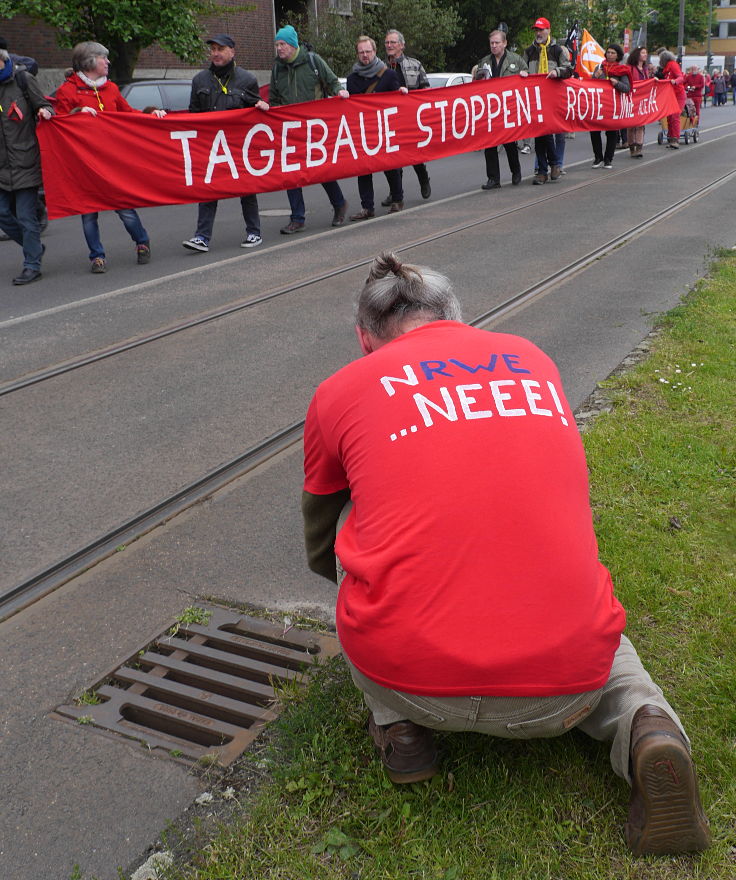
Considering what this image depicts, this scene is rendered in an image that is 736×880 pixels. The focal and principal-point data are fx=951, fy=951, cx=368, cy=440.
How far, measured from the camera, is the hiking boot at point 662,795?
2203mm

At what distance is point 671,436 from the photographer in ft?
15.6

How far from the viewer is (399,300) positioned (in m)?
2.67

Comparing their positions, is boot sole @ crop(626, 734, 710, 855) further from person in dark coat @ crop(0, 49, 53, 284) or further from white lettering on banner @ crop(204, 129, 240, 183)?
white lettering on banner @ crop(204, 129, 240, 183)

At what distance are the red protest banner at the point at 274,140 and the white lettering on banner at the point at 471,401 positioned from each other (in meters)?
8.01

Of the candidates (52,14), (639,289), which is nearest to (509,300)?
(639,289)

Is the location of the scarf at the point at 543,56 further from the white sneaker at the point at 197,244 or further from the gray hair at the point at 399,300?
the gray hair at the point at 399,300

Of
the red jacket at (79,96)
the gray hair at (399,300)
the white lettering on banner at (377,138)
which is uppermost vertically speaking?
the red jacket at (79,96)

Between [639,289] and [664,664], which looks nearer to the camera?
[664,664]

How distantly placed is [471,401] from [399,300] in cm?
48

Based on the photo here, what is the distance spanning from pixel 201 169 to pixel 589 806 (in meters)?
9.44

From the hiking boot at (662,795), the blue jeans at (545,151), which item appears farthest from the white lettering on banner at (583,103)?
the hiking boot at (662,795)

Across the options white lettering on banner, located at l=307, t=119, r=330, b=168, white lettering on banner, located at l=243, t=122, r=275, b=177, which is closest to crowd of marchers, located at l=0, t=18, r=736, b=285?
white lettering on banner, located at l=243, t=122, r=275, b=177

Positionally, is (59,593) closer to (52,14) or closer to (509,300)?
(509,300)

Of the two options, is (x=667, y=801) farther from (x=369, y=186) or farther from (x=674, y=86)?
Result: (x=674, y=86)
